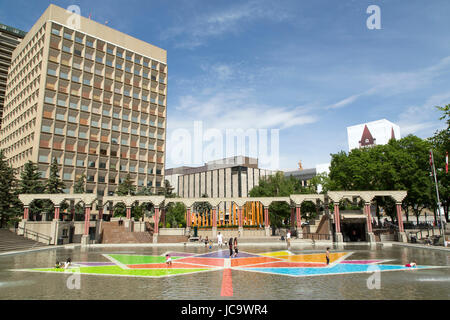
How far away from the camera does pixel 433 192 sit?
4538cm

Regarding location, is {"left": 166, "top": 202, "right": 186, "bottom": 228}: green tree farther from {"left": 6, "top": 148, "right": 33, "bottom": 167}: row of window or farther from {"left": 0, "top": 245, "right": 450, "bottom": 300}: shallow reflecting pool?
{"left": 0, "top": 245, "right": 450, "bottom": 300}: shallow reflecting pool

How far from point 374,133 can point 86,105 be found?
4548 inches

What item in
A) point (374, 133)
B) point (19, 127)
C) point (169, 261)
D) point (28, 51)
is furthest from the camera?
point (374, 133)

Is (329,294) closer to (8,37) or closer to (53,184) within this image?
(53,184)

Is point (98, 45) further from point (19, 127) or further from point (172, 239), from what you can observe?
point (172, 239)

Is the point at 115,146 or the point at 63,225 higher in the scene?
the point at 115,146

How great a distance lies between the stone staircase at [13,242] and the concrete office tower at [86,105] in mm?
28118

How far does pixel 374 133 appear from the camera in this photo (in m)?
136

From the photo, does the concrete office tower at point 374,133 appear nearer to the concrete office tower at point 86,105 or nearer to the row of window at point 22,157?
the concrete office tower at point 86,105

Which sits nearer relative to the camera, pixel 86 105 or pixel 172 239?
pixel 172 239

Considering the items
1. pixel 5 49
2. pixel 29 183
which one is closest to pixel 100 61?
pixel 5 49

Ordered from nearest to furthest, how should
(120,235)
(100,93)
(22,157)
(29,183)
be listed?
(120,235), (29,183), (22,157), (100,93)
